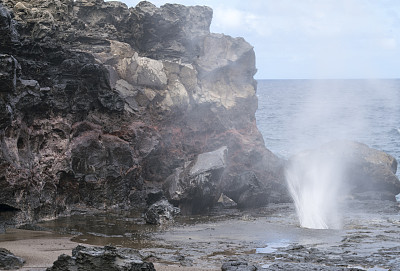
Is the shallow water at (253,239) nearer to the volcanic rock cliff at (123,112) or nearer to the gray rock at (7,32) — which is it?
the volcanic rock cliff at (123,112)

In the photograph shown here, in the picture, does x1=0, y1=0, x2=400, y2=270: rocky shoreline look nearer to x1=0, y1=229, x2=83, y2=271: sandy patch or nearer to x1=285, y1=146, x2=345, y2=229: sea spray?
x1=285, y1=146, x2=345, y2=229: sea spray

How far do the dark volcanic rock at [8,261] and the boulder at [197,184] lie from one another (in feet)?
33.9

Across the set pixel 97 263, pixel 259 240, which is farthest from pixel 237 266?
pixel 259 240

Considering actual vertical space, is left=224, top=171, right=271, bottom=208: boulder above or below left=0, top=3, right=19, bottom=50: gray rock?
below

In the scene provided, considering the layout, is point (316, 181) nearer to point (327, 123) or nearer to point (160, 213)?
point (160, 213)

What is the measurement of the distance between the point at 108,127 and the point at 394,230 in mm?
10966

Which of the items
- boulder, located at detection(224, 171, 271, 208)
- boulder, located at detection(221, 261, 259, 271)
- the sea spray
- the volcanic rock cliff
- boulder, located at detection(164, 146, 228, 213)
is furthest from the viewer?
the sea spray

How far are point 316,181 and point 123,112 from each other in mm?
10276

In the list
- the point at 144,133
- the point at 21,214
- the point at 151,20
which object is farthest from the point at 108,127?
the point at 151,20

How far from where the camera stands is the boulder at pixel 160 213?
64.1ft

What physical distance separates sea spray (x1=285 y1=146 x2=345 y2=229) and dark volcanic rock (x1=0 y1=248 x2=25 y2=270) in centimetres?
1335

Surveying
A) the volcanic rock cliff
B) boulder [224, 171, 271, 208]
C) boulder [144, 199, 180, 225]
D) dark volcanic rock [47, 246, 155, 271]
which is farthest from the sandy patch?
boulder [224, 171, 271, 208]

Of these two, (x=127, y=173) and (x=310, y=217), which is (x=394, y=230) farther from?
(x=127, y=173)

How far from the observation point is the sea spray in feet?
79.7
